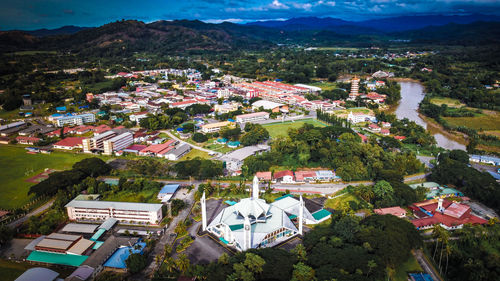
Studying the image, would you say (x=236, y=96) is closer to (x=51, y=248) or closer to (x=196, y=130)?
(x=196, y=130)

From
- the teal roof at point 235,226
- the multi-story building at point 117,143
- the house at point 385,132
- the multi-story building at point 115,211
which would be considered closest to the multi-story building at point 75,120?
the multi-story building at point 117,143

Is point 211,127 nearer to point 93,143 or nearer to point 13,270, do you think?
point 93,143

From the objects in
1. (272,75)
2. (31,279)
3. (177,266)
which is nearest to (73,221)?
(31,279)

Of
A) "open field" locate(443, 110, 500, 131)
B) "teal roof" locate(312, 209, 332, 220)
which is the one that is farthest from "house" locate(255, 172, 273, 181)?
"open field" locate(443, 110, 500, 131)

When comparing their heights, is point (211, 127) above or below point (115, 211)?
above

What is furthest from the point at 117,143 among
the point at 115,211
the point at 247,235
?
the point at 247,235

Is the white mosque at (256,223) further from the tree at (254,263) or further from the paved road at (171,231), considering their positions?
the paved road at (171,231)

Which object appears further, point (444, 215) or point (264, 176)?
point (264, 176)
